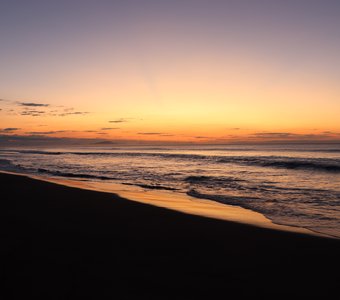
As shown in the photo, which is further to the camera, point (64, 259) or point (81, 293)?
point (64, 259)

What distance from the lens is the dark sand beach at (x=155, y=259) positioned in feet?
13.0

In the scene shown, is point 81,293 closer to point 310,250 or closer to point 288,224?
point 310,250

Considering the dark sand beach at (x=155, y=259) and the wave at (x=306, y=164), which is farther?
the wave at (x=306, y=164)

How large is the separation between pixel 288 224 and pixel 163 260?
4.43 m

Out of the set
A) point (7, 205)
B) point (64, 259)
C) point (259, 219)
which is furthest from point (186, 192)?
point (64, 259)

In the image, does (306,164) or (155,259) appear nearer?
(155,259)

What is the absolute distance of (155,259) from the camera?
4977mm

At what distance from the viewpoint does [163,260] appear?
495 centimetres

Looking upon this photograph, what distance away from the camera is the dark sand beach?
395 cm

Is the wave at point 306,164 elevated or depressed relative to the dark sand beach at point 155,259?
depressed

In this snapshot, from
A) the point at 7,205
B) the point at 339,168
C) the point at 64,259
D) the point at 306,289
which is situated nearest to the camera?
the point at 306,289

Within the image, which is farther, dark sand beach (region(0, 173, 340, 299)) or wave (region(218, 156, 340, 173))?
wave (region(218, 156, 340, 173))

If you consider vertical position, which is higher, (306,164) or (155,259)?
(155,259)

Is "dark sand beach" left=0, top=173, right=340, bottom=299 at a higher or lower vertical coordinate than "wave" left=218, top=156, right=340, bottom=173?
higher
